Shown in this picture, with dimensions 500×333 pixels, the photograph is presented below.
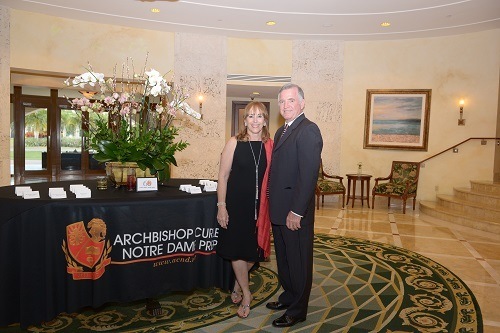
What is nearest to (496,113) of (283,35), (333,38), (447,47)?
(447,47)

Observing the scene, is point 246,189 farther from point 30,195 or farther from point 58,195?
point 30,195

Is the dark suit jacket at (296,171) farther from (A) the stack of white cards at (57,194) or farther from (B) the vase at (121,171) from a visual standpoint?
(A) the stack of white cards at (57,194)

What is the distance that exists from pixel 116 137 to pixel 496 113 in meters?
8.50

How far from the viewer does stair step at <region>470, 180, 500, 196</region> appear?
7.54m

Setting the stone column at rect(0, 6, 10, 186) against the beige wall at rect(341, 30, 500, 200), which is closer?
the stone column at rect(0, 6, 10, 186)

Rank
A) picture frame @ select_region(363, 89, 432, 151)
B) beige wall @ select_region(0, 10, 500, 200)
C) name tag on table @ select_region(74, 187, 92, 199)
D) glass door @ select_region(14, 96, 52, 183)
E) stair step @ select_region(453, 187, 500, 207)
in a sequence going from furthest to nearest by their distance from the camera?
glass door @ select_region(14, 96, 52, 183)
picture frame @ select_region(363, 89, 432, 151)
beige wall @ select_region(0, 10, 500, 200)
stair step @ select_region(453, 187, 500, 207)
name tag on table @ select_region(74, 187, 92, 199)

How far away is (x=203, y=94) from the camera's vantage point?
30.8ft

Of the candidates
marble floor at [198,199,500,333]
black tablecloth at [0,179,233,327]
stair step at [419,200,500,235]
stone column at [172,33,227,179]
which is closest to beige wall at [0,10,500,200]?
stone column at [172,33,227,179]

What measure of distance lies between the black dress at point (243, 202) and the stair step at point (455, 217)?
5238mm

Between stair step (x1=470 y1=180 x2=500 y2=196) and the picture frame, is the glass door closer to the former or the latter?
the picture frame

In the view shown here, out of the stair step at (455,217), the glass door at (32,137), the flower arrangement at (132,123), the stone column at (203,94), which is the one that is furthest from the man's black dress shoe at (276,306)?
the glass door at (32,137)

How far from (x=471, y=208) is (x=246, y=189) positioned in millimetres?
5890

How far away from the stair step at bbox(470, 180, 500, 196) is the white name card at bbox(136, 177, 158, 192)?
6.85 metres

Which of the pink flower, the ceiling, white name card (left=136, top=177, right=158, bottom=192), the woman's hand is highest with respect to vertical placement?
the ceiling
